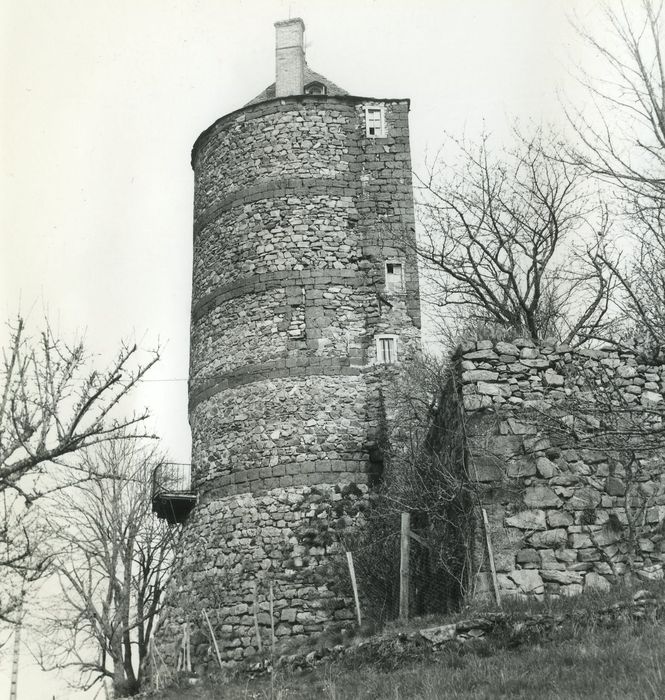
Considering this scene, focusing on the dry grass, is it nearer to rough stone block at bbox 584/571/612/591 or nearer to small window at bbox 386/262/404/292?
rough stone block at bbox 584/571/612/591

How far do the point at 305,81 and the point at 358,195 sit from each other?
3775mm

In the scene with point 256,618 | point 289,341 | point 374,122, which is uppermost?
point 374,122

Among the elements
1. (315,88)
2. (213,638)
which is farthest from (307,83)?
(213,638)

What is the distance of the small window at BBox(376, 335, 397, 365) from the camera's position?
1755 centimetres

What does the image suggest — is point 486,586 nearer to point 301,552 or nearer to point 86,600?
point 301,552

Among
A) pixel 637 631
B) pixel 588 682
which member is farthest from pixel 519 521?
pixel 588 682

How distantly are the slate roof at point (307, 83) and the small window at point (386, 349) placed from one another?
6.15 metres

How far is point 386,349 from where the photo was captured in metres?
17.7

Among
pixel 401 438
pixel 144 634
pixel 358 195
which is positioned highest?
pixel 358 195

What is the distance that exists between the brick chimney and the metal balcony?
8599 mm

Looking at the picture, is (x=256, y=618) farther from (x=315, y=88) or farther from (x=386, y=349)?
(x=315, y=88)

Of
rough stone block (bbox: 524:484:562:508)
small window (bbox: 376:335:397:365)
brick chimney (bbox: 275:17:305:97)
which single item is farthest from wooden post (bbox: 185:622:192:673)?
brick chimney (bbox: 275:17:305:97)

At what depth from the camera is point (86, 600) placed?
21.8m

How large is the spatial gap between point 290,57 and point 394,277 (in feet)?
19.8
